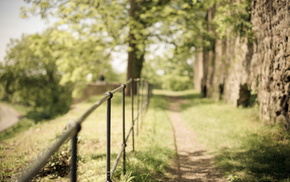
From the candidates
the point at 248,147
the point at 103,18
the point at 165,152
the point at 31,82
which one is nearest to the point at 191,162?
the point at 165,152

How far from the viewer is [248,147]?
5379 millimetres

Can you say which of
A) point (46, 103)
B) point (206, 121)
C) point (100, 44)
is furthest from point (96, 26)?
point (46, 103)

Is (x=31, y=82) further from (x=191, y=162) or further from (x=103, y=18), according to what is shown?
(x=191, y=162)

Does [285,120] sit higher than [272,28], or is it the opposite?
[272,28]

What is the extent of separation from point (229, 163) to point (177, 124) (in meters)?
4.72

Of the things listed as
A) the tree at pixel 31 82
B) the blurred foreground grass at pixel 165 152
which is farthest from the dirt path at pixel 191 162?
the tree at pixel 31 82

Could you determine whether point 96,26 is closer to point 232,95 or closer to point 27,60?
point 232,95

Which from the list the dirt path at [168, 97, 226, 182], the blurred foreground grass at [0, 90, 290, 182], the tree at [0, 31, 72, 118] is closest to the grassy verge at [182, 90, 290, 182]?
the blurred foreground grass at [0, 90, 290, 182]

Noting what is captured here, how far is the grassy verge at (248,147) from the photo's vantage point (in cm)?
407

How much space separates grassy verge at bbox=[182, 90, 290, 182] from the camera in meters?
4.07

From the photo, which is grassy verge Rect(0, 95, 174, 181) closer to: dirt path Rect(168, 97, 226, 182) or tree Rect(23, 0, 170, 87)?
dirt path Rect(168, 97, 226, 182)

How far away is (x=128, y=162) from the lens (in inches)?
173

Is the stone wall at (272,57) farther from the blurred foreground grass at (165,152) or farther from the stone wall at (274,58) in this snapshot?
the blurred foreground grass at (165,152)

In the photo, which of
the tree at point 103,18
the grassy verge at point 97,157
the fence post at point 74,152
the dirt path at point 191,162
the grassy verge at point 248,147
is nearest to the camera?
the fence post at point 74,152
